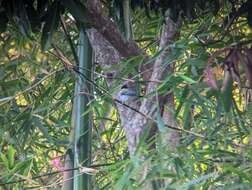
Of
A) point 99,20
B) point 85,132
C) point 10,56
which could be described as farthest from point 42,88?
point 99,20

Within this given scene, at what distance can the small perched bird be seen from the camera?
35.1 inches

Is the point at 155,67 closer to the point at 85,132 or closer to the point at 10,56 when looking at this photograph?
the point at 85,132

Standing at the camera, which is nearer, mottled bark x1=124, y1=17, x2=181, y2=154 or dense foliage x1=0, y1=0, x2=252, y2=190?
dense foliage x1=0, y1=0, x2=252, y2=190

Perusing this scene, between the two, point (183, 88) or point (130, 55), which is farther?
point (130, 55)

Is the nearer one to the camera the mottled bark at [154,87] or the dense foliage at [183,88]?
the dense foliage at [183,88]

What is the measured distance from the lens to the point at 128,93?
2.92ft

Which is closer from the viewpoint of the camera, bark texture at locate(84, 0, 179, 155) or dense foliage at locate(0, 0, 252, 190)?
dense foliage at locate(0, 0, 252, 190)

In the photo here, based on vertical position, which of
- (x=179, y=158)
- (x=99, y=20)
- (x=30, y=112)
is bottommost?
(x=179, y=158)

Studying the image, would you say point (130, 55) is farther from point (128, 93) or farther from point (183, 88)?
point (183, 88)

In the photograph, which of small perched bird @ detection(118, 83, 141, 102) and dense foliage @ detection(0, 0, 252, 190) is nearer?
dense foliage @ detection(0, 0, 252, 190)

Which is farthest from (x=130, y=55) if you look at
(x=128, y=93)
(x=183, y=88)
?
(x=183, y=88)

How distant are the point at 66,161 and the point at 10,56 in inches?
9.2

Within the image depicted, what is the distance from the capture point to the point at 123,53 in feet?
2.90

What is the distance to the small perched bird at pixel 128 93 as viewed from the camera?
891 millimetres
